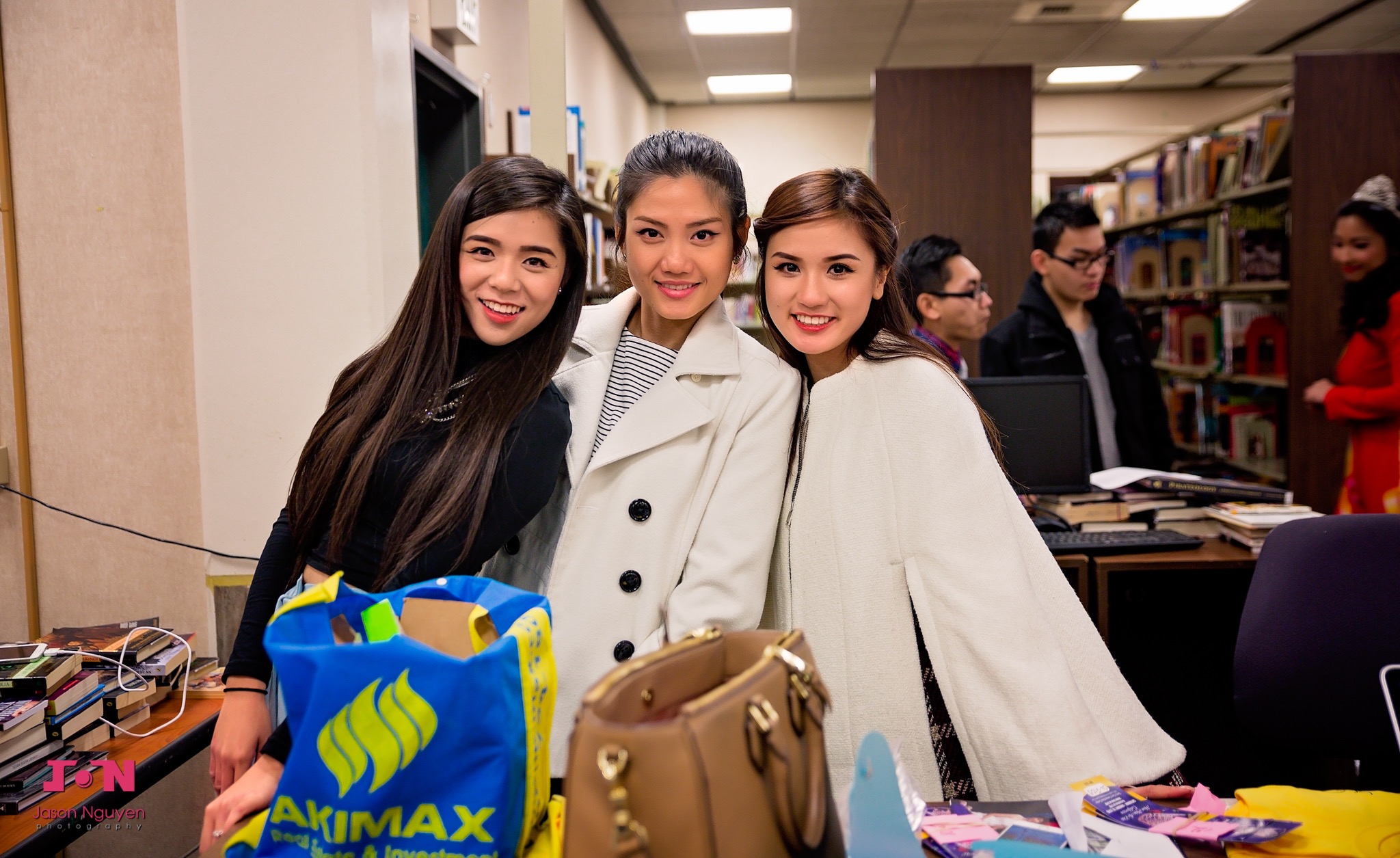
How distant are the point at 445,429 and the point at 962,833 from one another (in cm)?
93

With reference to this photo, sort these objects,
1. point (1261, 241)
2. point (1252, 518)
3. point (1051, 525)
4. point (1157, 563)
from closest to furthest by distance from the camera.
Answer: point (1157, 563)
point (1252, 518)
point (1051, 525)
point (1261, 241)

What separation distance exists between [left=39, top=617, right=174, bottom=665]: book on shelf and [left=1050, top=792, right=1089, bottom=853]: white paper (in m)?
1.72

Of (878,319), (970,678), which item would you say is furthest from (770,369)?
(970,678)

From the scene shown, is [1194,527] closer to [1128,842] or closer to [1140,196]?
[1128,842]

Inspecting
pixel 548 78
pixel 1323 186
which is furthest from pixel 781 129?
pixel 548 78

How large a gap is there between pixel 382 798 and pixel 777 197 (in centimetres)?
109

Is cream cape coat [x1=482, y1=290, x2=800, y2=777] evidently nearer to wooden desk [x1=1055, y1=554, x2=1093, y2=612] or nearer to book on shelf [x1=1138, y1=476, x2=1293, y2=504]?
wooden desk [x1=1055, y1=554, x2=1093, y2=612]

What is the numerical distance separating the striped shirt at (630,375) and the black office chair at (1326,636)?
1191 millimetres

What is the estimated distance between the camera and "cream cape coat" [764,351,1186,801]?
1.33 metres

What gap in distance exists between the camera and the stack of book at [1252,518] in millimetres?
2527

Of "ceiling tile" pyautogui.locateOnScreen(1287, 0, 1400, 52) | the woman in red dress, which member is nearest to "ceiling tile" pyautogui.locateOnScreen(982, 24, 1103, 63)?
"ceiling tile" pyautogui.locateOnScreen(1287, 0, 1400, 52)

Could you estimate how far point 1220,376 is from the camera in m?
4.90

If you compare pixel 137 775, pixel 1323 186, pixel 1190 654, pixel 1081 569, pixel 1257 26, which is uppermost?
pixel 1257 26

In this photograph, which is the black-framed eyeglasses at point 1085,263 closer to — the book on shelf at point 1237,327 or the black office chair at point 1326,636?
the black office chair at point 1326,636
